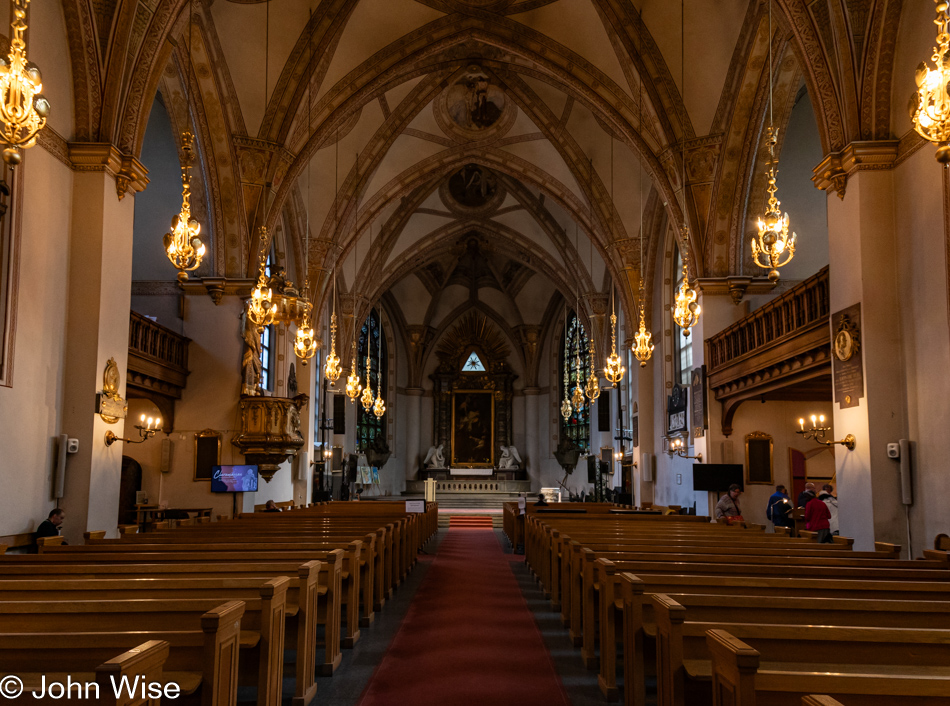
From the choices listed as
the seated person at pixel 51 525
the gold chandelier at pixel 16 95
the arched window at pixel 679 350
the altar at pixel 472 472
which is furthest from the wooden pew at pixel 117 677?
the altar at pixel 472 472

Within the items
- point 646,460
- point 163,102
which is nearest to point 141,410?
point 163,102

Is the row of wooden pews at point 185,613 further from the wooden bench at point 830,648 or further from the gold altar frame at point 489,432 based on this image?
the gold altar frame at point 489,432

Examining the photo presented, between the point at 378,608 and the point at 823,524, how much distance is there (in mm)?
6377

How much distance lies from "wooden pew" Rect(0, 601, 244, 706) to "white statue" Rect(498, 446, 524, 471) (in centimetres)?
3234

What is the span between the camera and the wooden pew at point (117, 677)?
2584mm

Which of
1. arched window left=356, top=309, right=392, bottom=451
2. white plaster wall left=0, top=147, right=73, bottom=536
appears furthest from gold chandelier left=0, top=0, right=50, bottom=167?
arched window left=356, top=309, right=392, bottom=451

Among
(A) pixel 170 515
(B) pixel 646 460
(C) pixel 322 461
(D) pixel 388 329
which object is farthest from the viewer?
(D) pixel 388 329

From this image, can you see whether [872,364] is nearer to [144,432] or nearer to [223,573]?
[223,573]

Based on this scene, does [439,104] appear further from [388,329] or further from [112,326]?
[388,329]

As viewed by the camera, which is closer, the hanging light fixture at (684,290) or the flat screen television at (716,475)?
the hanging light fixture at (684,290)

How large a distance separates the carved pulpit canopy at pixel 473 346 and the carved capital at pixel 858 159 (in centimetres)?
2682

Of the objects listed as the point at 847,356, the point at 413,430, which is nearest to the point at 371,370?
the point at 413,430

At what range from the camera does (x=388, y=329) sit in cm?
3588

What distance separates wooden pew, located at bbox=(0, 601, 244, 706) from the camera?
10.9ft
